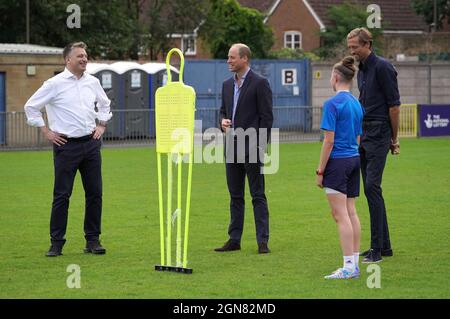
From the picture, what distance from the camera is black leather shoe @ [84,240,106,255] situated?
11.4 m

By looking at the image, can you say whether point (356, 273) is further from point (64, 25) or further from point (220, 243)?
point (64, 25)

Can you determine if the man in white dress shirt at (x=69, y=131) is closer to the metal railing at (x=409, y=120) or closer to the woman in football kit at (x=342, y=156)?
the woman in football kit at (x=342, y=156)

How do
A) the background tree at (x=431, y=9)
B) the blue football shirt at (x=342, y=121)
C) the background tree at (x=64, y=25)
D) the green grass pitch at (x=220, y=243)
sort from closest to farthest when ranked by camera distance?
1. the green grass pitch at (x=220, y=243)
2. the blue football shirt at (x=342, y=121)
3. the background tree at (x=64, y=25)
4. the background tree at (x=431, y=9)

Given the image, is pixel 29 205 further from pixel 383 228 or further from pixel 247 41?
pixel 247 41

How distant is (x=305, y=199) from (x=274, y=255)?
5.61 meters

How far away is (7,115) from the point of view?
30.4 metres

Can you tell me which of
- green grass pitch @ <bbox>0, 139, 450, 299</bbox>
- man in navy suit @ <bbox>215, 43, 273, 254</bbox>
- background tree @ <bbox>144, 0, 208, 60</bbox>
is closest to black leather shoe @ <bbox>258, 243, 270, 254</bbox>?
man in navy suit @ <bbox>215, 43, 273, 254</bbox>

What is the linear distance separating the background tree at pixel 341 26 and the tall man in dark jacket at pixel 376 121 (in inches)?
1563

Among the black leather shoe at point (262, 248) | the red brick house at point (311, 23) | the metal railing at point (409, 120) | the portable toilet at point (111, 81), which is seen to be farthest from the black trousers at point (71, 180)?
the red brick house at point (311, 23)

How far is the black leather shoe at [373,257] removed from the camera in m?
10.7

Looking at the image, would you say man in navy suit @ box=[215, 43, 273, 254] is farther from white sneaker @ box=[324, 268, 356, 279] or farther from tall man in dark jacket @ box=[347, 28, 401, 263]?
white sneaker @ box=[324, 268, 356, 279]

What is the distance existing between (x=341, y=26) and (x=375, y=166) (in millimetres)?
43702

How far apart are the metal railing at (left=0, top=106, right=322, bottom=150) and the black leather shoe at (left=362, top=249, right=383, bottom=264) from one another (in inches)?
686
